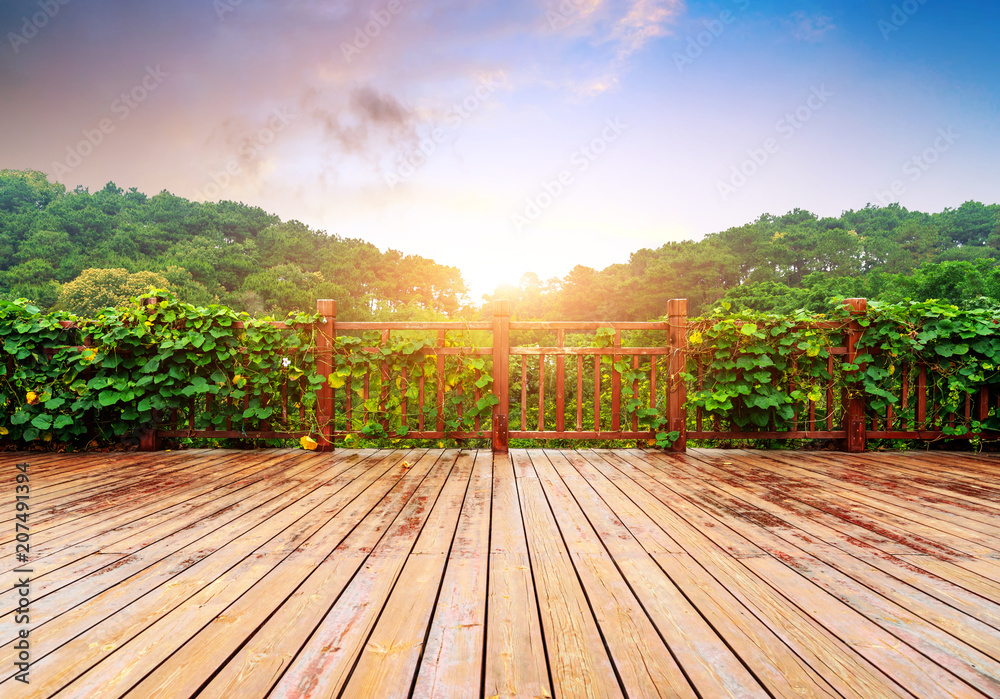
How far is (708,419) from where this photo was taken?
3.56 meters

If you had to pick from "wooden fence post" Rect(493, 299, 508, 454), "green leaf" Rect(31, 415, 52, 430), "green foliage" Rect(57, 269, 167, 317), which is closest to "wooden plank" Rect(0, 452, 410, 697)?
"wooden fence post" Rect(493, 299, 508, 454)

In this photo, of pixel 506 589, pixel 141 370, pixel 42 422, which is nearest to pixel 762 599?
pixel 506 589

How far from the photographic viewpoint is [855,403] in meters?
3.45

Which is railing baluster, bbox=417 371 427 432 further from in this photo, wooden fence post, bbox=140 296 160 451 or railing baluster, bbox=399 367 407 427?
wooden fence post, bbox=140 296 160 451

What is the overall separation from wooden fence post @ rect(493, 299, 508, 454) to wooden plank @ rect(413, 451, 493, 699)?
5.24 feet

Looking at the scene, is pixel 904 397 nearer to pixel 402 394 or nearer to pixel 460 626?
pixel 402 394

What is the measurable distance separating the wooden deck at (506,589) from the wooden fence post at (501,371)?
1.00m

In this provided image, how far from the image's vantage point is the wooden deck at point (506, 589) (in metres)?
0.84

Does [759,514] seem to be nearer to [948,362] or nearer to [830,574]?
[830,574]

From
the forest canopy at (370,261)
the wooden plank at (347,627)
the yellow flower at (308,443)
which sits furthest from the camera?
the forest canopy at (370,261)

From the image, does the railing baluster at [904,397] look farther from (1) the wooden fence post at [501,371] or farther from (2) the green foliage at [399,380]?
(2) the green foliage at [399,380]

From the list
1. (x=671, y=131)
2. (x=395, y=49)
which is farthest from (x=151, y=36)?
(x=671, y=131)

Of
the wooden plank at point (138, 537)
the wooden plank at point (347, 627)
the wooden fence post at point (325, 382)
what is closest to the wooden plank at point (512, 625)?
the wooden plank at point (347, 627)

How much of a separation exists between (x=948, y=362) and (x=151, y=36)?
14.2 metres
